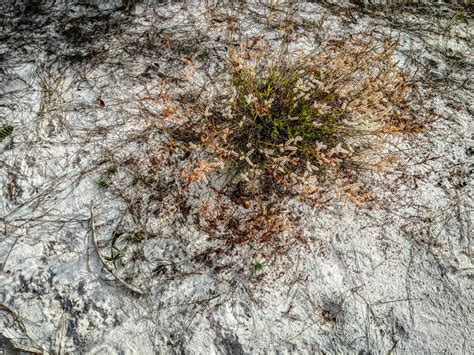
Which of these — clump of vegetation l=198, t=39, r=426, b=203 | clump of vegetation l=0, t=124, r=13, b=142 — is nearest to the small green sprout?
clump of vegetation l=198, t=39, r=426, b=203

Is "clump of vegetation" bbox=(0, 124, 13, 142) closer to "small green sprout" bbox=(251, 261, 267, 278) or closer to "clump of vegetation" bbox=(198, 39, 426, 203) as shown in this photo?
"clump of vegetation" bbox=(198, 39, 426, 203)

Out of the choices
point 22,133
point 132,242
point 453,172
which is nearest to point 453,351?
point 453,172

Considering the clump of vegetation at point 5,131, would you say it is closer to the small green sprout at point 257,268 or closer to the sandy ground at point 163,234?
the sandy ground at point 163,234

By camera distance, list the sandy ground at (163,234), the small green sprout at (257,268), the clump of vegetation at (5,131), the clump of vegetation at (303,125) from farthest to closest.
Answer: the clump of vegetation at (5,131) < the clump of vegetation at (303,125) < the small green sprout at (257,268) < the sandy ground at (163,234)

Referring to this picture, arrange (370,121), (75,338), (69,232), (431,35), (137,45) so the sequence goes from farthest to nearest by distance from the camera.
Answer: (431,35), (137,45), (370,121), (69,232), (75,338)

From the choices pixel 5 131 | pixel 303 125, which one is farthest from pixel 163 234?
pixel 5 131

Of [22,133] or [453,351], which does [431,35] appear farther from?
[22,133]

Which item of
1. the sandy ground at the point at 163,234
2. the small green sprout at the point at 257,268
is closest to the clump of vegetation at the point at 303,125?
the sandy ground at the point at 163,234

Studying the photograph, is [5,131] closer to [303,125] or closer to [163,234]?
[163,234]
